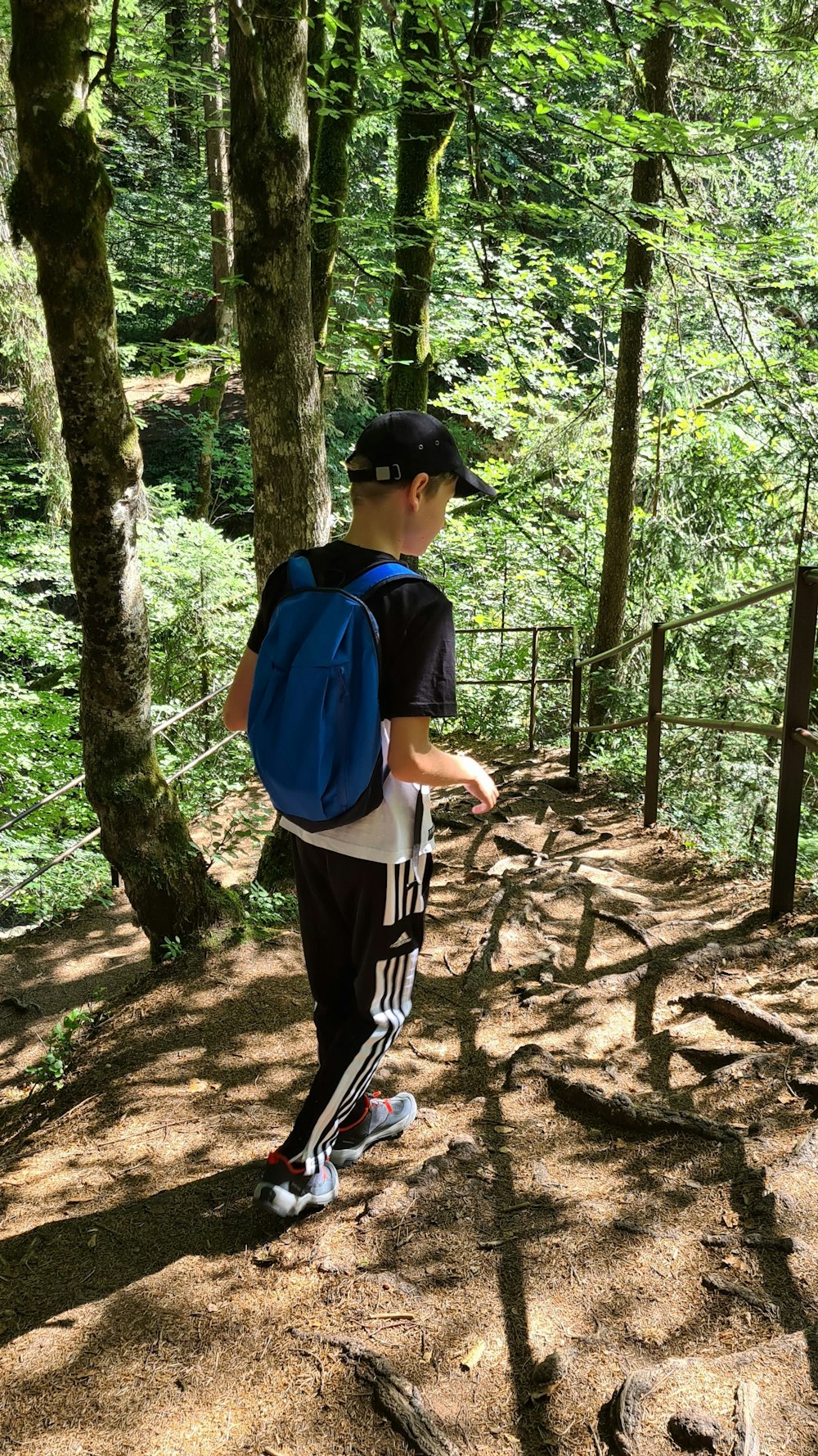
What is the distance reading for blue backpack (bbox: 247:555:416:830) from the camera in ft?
5.92

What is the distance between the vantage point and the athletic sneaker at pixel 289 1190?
2.16 m

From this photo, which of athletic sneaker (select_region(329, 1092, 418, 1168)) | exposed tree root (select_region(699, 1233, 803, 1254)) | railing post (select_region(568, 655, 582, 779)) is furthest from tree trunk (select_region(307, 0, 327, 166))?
exposed tree root (select_region(699, 1233, 803, 1254))

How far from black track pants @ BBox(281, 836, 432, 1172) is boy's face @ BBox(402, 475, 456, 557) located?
702mm

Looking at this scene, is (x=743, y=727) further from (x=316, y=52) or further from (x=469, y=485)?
(x=316, y=52)

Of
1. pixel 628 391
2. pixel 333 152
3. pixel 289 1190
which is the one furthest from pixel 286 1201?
pixel 628 391

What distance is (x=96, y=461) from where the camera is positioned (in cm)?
323

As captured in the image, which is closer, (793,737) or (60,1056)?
(60,1056)

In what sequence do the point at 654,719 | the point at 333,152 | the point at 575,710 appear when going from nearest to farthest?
the point at 654,719 → the point at 333,152 → the point at 575,710

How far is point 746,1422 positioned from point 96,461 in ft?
10.5

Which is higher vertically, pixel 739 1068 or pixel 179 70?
pixel 179 70

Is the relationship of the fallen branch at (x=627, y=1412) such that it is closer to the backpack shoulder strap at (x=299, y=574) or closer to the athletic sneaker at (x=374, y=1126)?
the athletic sneaker at (x=374, y=1126)

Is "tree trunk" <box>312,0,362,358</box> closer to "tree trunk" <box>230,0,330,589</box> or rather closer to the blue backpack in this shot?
"tree trunk" <box>230,0,330,589</box>

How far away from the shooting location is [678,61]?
825cm

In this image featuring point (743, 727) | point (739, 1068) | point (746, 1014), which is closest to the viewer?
point (739, 1068)
